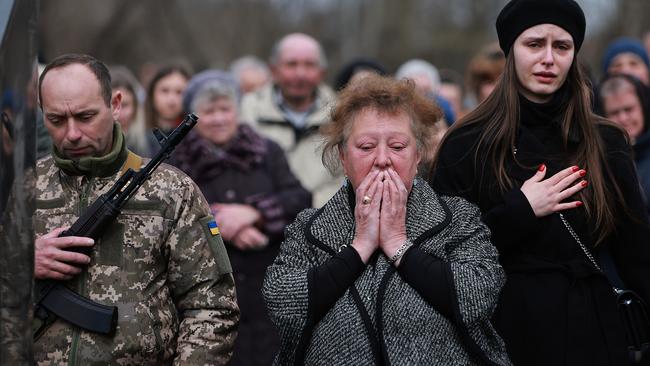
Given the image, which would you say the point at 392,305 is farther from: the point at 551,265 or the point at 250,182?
the point at 250,182

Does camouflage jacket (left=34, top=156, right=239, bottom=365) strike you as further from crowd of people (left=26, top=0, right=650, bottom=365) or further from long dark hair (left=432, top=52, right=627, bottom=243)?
long dark hair (left=432, top=52, right=627, bottom=243)

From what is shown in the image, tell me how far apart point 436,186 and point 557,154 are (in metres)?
0.52

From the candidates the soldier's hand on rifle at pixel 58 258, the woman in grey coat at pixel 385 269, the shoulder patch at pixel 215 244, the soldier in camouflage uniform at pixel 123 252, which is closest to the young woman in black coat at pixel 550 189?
the woman in grey coat at pixel 385 269

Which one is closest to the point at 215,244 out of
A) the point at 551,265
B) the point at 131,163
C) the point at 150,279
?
the point at 150,279

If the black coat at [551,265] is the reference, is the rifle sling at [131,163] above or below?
above

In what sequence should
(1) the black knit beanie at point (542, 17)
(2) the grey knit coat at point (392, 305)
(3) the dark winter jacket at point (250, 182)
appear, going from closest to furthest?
(2) the grey knit coat at point (392, 305), (1) the black knit beanie at point (542, 17), (3) the dark winter jacket at point (250, 182)

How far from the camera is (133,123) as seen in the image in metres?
8.88

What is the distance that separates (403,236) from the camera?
450cm

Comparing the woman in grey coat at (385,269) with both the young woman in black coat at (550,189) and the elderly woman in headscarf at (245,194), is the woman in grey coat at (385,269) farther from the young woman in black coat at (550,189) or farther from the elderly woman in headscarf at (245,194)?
the elderly woman in headscarf at (245,194)

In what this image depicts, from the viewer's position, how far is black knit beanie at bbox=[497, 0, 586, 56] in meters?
5.06

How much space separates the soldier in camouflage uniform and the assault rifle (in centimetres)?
4

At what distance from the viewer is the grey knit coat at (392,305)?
171 inches

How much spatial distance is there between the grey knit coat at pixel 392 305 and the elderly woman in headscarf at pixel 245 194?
7.25 feet

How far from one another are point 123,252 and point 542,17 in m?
1.98
